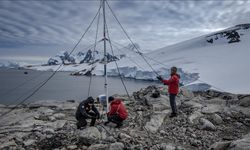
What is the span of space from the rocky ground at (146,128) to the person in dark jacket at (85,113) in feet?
1.14

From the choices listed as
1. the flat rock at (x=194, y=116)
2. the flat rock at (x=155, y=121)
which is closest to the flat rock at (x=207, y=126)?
the flat rock at (x=194, y=116)

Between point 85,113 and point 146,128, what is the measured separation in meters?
2.65

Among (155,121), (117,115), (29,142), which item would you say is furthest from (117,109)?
(29,142)

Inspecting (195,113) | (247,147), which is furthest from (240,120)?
(247,147)

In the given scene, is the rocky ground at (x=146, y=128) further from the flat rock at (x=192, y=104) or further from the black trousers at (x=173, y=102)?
the black trousers at (x=173, y=102)

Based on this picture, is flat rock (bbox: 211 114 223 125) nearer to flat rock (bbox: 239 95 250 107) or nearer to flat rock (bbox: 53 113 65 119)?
flat rock (bbox: 239 95 250 107)

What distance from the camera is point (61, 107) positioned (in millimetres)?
16188

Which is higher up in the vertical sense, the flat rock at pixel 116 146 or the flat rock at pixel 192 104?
the flat rock at pixel 192 104

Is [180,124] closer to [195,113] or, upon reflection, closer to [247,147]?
[195,113]

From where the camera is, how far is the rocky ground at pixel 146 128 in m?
10.2

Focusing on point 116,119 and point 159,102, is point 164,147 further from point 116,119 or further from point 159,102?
point 159,102

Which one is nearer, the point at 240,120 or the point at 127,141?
the point at 127,141

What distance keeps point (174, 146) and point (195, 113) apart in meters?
3.96

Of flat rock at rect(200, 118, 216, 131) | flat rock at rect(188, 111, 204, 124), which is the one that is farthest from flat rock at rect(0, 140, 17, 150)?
flat rock at rect(200, 118, 216, 131)
